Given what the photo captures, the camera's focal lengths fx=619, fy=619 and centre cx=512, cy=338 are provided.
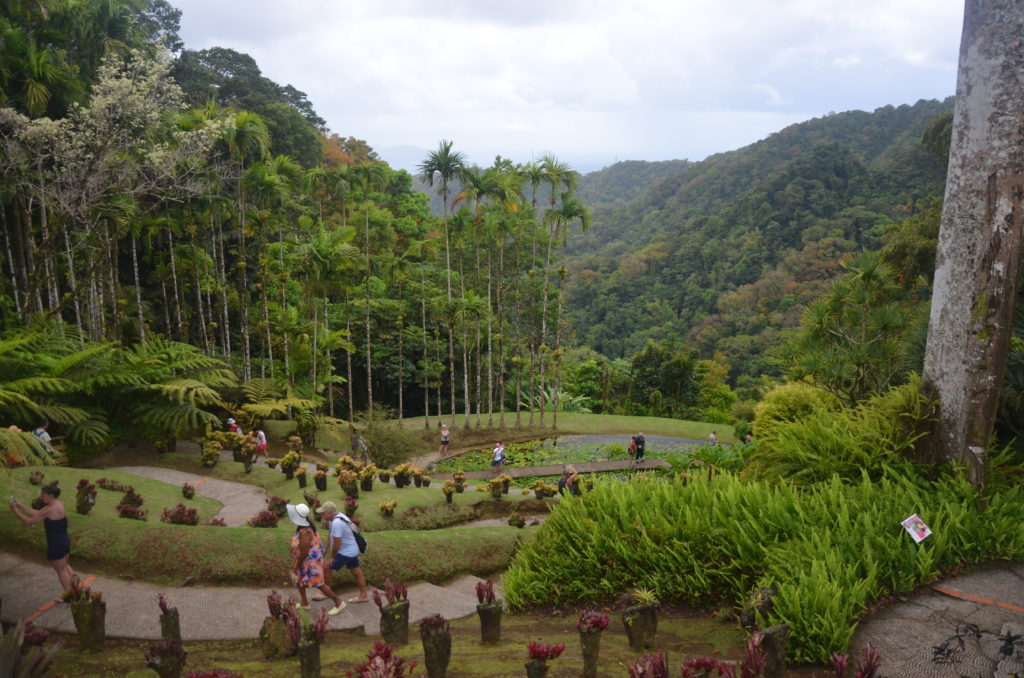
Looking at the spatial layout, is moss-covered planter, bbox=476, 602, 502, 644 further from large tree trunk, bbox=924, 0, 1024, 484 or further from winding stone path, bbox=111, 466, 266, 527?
winding stone path, bbox=111, 466, 266, 527

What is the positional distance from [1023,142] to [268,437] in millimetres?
18001

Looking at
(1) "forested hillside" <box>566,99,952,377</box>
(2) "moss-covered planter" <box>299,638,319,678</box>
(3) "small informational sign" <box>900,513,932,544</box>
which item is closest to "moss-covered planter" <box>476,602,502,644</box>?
(2) "moss-covered planter" <box>299,638,319,678</box>

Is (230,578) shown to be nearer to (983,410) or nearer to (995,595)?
(995,595)

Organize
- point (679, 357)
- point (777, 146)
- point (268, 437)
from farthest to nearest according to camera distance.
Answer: point (777, 146) < point (679, 357) < point (268, 437)

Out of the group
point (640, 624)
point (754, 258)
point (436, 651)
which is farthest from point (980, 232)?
point (754, 258)

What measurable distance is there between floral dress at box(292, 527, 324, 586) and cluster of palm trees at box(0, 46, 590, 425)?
10.7 m

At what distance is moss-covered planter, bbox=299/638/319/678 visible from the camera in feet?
13.8

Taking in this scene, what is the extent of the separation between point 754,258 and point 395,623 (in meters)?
57.6

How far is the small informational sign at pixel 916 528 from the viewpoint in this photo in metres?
5.54

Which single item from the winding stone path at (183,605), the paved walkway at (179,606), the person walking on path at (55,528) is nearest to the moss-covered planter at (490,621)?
the paved walkway at (179,606)

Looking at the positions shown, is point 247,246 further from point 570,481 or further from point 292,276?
point 570,481

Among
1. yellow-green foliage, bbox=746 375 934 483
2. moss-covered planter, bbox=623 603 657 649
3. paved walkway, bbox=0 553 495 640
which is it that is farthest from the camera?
yellow-green foliage, bbox=746 375 934 483

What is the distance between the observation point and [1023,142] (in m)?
6.39

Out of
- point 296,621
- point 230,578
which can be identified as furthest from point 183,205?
point 296,621
